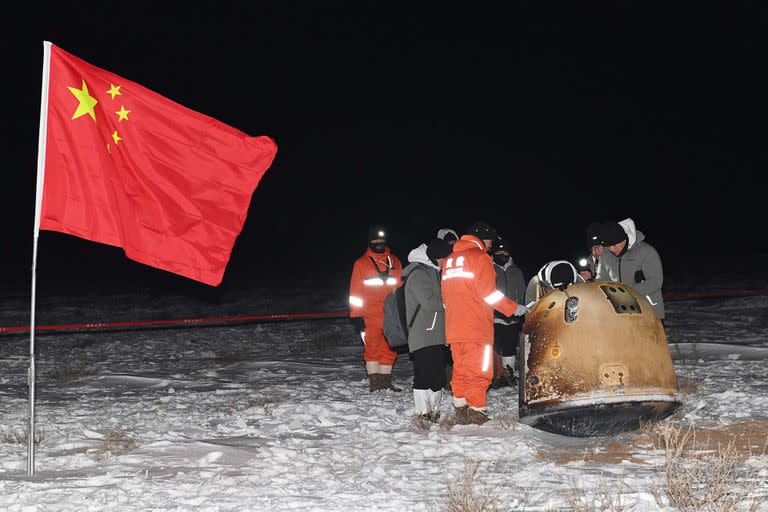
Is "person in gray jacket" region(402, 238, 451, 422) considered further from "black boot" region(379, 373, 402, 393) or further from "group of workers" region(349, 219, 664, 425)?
"black boot" region(379, 373, 402, 393)

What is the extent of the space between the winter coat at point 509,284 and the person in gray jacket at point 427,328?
1822 millimetres

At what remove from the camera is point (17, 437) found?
7.55m

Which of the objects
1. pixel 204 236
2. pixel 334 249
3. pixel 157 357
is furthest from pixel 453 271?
pixel 334 249

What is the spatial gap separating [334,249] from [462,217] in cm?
3758

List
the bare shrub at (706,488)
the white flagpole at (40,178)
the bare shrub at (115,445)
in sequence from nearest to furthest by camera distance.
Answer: the bare shrub at (706,488)
the white flagpole at (40,178)
the bare shrub at (115,445)

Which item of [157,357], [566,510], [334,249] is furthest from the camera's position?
[334,249]

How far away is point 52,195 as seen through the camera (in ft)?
21.7

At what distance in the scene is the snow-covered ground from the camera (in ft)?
18.8

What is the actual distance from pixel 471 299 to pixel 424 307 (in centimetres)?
61

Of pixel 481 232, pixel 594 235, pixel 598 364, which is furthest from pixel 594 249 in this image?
pixel 598 364

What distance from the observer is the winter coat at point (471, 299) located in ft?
26.2

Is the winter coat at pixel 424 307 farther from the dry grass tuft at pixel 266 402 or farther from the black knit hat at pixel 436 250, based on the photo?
the dry grass tuft at pixel 266 402

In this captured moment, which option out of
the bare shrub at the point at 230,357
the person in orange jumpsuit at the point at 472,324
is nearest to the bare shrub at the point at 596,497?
the person in orange jumpsuit at the point at 472,324

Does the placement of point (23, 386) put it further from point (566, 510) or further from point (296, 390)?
point (566, 510)
